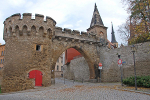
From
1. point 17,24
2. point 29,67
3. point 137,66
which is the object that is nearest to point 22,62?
point 29,67

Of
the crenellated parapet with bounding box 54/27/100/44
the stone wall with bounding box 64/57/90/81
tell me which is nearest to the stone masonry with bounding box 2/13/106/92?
the crenellated parapet with bounding box 54/27/100/44

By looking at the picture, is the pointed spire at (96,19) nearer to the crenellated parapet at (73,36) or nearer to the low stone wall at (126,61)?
the crenellated parapet at (73,36)

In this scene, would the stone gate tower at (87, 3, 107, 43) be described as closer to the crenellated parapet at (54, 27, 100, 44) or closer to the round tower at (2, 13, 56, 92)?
the crenellated parapet at (54, 27, 100, 44)

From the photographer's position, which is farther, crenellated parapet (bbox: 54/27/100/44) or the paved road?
crenellated parapet (bbox: 54/27/100/44)

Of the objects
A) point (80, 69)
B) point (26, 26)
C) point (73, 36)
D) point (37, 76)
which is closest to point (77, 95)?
point (37, 76)

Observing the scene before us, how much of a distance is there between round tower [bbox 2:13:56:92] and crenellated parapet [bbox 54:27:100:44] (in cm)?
187

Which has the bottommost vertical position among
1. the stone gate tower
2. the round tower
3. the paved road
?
the paved road

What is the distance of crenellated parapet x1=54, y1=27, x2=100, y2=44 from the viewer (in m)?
14.2

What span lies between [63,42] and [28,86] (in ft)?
19.7

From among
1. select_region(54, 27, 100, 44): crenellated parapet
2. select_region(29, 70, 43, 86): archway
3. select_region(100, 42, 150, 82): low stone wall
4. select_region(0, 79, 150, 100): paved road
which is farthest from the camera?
select_region(54, 27, 100, 44): crenellated parapet

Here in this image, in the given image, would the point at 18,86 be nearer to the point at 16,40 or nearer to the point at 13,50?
the point at 13,50

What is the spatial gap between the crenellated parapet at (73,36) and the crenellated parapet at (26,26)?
7.12 ft

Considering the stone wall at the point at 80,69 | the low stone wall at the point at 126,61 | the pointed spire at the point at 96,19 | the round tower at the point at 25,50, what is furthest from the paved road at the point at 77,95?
the pointed spire at the point at 96,19

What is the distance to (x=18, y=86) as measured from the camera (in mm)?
10602
